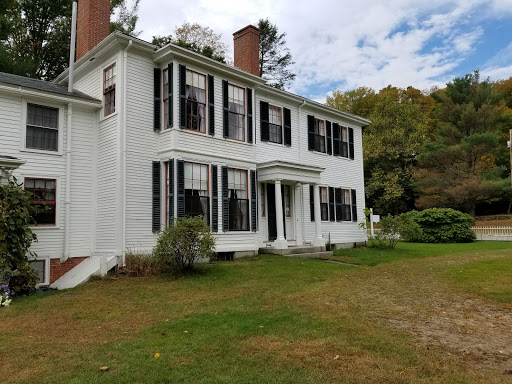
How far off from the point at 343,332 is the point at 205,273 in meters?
5.49

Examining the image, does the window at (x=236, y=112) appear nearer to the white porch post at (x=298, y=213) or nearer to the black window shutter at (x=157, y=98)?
the black window shutter at (x=157, y=98)

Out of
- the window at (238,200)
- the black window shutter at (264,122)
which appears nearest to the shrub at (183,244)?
the window at (238,200)

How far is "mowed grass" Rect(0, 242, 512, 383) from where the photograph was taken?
3.75 m

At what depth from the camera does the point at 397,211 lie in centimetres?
3703

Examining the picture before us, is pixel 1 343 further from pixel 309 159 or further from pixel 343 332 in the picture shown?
pixel 309 159

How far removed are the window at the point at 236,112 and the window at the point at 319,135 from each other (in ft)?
16.1

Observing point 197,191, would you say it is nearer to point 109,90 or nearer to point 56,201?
point 56,201

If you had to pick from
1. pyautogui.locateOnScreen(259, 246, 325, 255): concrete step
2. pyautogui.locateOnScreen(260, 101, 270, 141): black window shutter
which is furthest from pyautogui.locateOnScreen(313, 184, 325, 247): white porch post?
pyautogui.locateOnScreen(260, 101, 270, 141): black window shutter

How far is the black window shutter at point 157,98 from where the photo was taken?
11797 millimetres

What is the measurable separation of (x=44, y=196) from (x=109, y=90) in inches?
148

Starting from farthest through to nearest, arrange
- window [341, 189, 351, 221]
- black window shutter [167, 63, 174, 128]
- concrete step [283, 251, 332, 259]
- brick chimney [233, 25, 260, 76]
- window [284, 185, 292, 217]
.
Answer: window [341, 189, 351, 221]
brick chimney [233, 25, 260, 76]
window [284, 185, 292, 217]
concrete step [283, 251, 332, 259]
black window shutter [167, 63, 174, 128]

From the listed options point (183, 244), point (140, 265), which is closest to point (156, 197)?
point (140, 265)

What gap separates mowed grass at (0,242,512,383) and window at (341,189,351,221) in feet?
29.1

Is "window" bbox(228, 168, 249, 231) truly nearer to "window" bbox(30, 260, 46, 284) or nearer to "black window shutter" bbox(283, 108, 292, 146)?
"black window shutter" bbox(283, 108, 292, 146)
